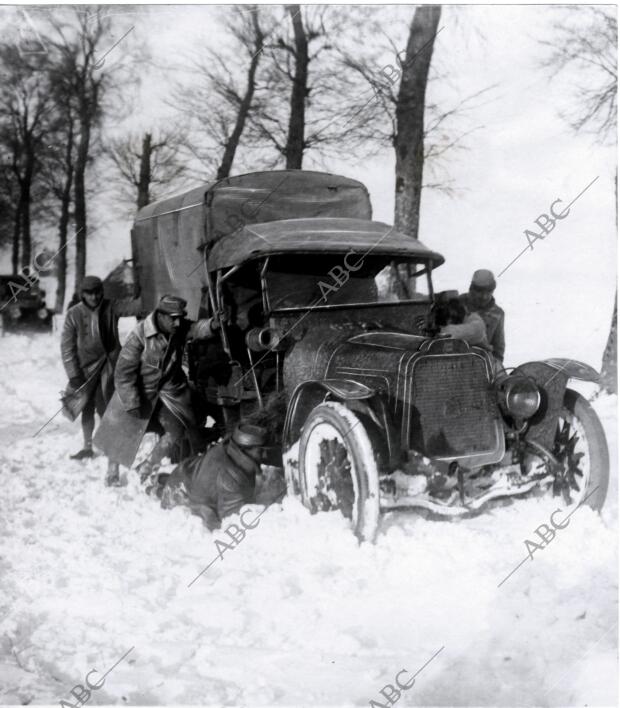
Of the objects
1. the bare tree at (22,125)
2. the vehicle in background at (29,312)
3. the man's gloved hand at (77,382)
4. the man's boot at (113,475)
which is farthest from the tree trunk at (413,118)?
the vehicle in background at (29,312)

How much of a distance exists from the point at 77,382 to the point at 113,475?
124 centimetres

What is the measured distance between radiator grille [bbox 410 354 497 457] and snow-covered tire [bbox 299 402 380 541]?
0.50 metres

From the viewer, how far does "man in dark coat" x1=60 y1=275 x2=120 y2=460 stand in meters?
5.96

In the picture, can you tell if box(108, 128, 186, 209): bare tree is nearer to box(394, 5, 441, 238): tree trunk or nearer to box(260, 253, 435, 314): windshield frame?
box(260, 253, 435, 314): windshield frame

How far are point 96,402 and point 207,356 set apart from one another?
1.36 meters

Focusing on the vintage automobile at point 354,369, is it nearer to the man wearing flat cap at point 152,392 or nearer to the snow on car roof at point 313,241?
the snow on car roof at point 313,241

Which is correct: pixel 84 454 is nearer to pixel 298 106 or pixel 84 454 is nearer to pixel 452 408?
pixel 452 408

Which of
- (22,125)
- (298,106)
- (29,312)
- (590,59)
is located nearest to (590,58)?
(590,59)

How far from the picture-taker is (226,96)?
578 cm

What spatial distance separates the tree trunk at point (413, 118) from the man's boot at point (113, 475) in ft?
11.6

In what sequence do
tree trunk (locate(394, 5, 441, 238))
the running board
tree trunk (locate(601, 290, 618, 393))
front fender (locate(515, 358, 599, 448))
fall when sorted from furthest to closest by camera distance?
1. tree trunk (locate(601, 290, 618, 393))
2. tree trunk (locate(394, 5, 441, 238))
3. front fender (locate(515, 358, 599, 448))
4. the running board

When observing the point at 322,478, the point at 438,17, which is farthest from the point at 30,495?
the point at 438,17

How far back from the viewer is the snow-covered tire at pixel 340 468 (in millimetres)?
3510

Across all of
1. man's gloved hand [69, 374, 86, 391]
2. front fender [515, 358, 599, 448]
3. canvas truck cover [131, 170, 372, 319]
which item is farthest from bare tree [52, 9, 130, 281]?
front fender [515, 358, 599, 448]
